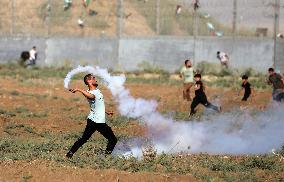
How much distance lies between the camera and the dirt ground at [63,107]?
11.2 m

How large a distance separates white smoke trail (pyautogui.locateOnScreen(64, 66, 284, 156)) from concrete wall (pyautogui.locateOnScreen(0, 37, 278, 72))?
16.0m

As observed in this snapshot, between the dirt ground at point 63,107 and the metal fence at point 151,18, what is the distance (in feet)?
24.1

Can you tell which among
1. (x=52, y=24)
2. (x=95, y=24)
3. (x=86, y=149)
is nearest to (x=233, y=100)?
(x=86, y=149)

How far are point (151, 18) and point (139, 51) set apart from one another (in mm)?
2860

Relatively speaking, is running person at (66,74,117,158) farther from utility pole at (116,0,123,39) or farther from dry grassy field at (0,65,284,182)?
utility pole at (116,0,123,39)

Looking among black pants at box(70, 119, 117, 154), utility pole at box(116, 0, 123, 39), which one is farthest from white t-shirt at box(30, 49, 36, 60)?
black pants at box(70, 119, 117, 154)

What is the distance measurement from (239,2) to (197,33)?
290 cm

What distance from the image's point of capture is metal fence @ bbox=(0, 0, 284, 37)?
3744 centimetres

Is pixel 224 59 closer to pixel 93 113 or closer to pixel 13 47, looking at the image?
pixel 13 47

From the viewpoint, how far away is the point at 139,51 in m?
39.6

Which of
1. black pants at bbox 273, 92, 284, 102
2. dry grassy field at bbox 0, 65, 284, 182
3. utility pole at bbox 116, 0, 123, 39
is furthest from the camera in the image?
utility pole at bbox 116, 0, 123, 39

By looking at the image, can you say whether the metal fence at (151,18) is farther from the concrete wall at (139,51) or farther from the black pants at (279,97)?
the black pants at (279,97)

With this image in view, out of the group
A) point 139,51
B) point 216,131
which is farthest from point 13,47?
point 216,131

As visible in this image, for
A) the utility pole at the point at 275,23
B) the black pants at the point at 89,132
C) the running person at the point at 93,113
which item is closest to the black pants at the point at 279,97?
the black pants at the point at 89,132
